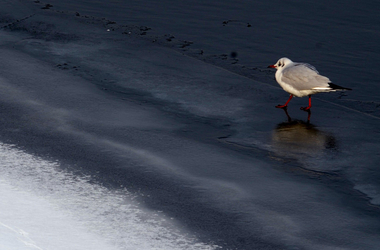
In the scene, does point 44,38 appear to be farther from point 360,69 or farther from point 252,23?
point 360,69

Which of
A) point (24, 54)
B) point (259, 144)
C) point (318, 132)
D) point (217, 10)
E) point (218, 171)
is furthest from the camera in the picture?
point (217, 10)

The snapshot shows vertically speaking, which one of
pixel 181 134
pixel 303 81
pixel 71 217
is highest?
pixel 303 81

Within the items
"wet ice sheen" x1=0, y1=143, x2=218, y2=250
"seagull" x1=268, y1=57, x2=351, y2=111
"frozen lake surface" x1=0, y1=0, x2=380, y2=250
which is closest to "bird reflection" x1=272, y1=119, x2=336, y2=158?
"frozen lake surface" x1=0, y1=0, x2=380, y2=250

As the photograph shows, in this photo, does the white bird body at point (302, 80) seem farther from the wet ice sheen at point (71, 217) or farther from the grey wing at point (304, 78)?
the wet ice sheen at point (71, 217)

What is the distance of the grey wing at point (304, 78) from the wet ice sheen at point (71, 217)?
3664 millimetres

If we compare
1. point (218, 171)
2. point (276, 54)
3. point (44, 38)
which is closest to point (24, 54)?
point (44, 38)

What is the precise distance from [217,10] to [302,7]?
6.59 ft

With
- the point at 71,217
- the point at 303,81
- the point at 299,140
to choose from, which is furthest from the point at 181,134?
the point at 71,217

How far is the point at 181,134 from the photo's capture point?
746 centimetres

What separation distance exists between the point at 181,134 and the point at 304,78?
2.21 metres

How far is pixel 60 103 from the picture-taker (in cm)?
828

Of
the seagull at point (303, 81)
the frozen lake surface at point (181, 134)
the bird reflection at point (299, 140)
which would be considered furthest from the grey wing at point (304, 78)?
the bird reflection at point (299, 140)

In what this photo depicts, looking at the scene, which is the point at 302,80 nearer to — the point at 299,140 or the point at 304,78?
the point at 304,78

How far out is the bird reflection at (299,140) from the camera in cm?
713
